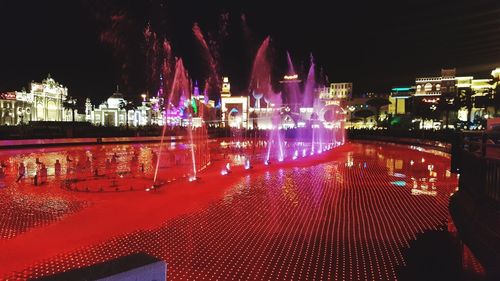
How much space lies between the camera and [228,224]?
848 centimetres

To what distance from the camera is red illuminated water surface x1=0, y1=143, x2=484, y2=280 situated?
6.13 m

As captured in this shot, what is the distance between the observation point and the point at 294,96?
13038 cm

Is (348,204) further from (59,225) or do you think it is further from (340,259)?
(59,225)

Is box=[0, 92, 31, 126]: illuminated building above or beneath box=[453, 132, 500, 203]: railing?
above

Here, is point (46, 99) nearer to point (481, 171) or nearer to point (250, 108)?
point (250, 108)

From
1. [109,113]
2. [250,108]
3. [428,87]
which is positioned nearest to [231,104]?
[250,108]

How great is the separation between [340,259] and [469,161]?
130 inches

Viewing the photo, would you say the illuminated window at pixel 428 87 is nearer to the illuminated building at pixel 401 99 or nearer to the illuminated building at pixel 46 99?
the illuminated building at pixel 401 99

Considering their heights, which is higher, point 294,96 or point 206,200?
point 294,96

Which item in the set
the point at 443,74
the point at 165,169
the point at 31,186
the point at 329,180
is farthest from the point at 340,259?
the point at 443,74

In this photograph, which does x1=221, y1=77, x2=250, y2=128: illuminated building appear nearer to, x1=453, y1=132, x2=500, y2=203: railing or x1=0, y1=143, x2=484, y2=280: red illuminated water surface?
x1=0, y1=143, x2=484, y2=280: red illuminated water surface

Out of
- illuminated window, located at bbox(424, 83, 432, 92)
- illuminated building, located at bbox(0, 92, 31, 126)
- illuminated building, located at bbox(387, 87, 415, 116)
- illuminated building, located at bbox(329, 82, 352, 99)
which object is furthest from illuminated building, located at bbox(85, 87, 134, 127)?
illuminated window, located at bbox(424, 83, 432, 92)

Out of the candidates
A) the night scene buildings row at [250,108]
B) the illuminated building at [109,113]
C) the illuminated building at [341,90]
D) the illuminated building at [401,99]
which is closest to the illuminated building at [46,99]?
the night scene buildings row at [250,108]

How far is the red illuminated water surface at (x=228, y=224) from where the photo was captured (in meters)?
6.13
